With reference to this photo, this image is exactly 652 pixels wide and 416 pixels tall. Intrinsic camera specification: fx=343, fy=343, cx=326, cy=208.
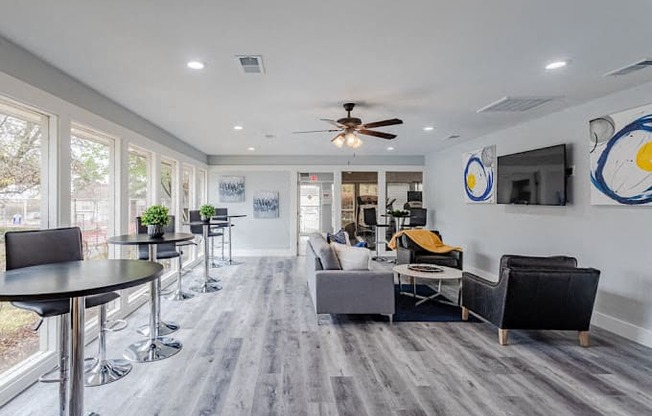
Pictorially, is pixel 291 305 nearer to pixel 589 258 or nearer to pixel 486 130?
pixel 589 258

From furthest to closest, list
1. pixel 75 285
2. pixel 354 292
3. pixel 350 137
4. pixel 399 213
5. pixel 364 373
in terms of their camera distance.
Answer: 1. pixel 399 213
2. pixel 350 137
3. pixel 354 292
4. pixel 364 373
5. pixel 75 285

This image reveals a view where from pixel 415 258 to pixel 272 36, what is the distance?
4.18 metres

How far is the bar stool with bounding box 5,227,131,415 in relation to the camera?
1783 millimetres

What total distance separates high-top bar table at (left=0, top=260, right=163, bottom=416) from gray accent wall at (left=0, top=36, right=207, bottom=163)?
60.2 inches

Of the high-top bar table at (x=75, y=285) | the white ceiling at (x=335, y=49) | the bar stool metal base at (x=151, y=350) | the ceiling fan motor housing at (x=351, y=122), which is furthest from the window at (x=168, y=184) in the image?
the high-top bar table at (x=75, y=285)

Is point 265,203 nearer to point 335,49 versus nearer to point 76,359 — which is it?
point 335,49

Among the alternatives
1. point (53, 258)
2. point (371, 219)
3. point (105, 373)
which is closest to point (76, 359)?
point (53, 258)

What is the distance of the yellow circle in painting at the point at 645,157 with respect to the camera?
310 centimetres

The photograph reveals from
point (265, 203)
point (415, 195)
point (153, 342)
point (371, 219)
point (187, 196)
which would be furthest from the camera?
point (415, 195)

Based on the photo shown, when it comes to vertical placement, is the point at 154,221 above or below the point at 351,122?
below

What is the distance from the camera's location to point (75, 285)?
155 centimetres

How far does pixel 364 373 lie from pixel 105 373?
6.43 feet

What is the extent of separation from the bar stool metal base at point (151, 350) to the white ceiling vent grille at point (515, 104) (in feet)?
13.6

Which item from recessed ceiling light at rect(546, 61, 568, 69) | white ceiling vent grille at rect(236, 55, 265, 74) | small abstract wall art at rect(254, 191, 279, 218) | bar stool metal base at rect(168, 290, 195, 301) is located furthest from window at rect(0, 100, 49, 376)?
small abstract wall art at rect(254, 191, 279, 218)
